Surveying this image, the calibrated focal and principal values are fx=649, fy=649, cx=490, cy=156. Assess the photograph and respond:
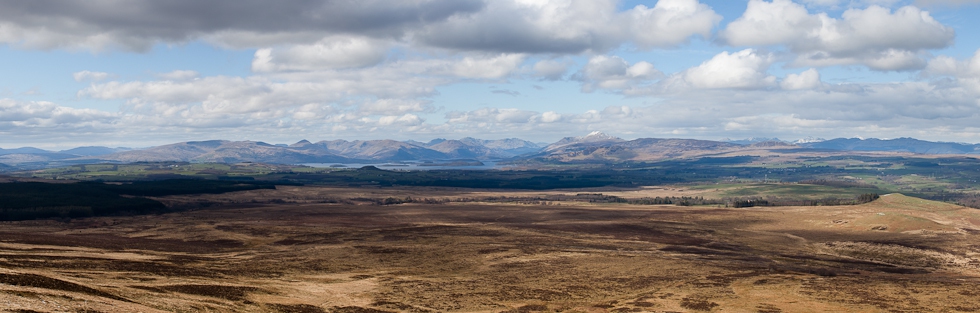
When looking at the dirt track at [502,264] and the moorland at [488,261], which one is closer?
the dirt track at [502,264]

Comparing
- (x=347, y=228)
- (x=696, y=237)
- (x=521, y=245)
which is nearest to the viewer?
(x=521, y=245)

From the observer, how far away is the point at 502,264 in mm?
80688

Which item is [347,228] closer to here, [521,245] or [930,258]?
[521,245]

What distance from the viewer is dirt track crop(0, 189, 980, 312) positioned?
52.8 meters

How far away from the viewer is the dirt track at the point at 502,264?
52750mm

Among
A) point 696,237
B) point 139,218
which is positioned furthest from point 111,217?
point 696,237

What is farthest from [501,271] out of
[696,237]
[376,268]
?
[696,237]

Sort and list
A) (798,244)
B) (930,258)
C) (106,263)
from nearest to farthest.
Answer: (106,263), (930,258), (798,244)

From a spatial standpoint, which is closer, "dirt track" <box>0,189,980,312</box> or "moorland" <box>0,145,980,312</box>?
"dirt track" <box>0,189,980,312</box>

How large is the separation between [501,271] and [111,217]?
392 feet

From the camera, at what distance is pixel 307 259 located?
273 feet

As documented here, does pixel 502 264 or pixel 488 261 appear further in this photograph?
pixel 488 261

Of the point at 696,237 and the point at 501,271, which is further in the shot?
the point at 696,237

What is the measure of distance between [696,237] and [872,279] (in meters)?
51.8
